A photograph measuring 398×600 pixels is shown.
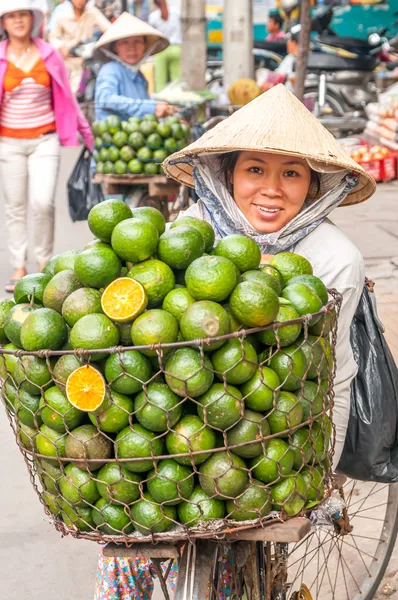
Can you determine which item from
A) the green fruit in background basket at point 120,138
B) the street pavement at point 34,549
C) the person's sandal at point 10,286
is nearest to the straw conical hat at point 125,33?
the green fruit in background basket at point 120,138

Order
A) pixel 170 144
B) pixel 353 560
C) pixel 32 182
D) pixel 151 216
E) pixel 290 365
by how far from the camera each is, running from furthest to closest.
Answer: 1. pixel 170 144
2. pixel 32 182
3. pixel 353 560
4. pixel 151 216
5. pixel 290 365

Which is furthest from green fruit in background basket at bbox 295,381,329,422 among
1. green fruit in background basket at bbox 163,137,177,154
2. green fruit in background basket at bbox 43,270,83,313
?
green fruit in background basket at bbox 163,137,177,154

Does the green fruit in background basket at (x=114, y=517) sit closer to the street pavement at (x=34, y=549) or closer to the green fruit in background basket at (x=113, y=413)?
the green fruit in background basket at (x=113, y=413)

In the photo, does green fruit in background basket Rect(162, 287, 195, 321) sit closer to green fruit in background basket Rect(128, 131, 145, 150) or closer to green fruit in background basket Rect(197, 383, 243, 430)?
green fruit in background basket Rect(197, 383, 243, 430)

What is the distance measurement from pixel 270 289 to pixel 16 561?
2.17 meters

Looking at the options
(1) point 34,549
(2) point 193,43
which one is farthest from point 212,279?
(2) point 193,43

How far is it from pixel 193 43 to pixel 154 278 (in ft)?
35.2

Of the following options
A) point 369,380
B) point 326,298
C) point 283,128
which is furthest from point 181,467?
point 283,128

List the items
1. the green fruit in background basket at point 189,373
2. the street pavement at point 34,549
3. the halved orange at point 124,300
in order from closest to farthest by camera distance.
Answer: the green fruit in background basket at point 189,373
the halved orange at point 124,300
the street pavement at point 34,549

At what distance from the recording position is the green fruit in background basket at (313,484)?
1.91 meters

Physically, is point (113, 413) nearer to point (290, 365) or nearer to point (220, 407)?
point (220, 407)

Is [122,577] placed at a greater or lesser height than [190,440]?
lesser

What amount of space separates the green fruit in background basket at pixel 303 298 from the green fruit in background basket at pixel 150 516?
0.49 m

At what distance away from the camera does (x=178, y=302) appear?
6.01 feet
